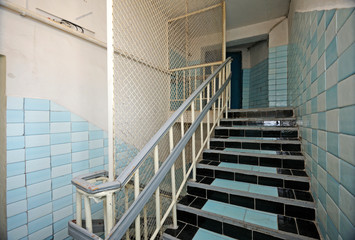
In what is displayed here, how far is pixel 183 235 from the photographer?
1276mm

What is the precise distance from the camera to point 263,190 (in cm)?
146

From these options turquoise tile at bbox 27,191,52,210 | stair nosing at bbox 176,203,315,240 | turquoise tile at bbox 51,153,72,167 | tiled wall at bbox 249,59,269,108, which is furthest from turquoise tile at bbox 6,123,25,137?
tiled wall at bbox 249,59,269,108

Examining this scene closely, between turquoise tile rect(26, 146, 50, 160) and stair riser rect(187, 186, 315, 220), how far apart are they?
1533 mm

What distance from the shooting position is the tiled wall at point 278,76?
12.2 feet

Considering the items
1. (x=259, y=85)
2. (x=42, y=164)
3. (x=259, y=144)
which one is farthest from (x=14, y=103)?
(x=259, y=85)

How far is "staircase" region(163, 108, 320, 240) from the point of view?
119cm

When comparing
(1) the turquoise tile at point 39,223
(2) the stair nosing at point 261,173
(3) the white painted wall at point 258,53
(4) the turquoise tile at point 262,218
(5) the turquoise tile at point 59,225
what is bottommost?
(5) the turquoise tile at point 59,225

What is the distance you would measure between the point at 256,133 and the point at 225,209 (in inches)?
48.7

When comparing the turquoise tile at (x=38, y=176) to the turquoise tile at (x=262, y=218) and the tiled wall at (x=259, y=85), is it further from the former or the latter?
the tiled wall at (x=259, y=85)

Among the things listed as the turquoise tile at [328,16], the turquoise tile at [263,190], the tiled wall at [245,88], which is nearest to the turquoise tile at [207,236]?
the turquoise tile at [263,190]

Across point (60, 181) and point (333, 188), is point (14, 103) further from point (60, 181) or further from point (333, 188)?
point (333, 188)

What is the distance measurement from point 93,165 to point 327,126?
2.32 metres

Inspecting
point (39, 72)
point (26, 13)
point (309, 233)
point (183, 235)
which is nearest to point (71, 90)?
point (39, 72)

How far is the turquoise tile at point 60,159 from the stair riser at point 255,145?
5.71ft
